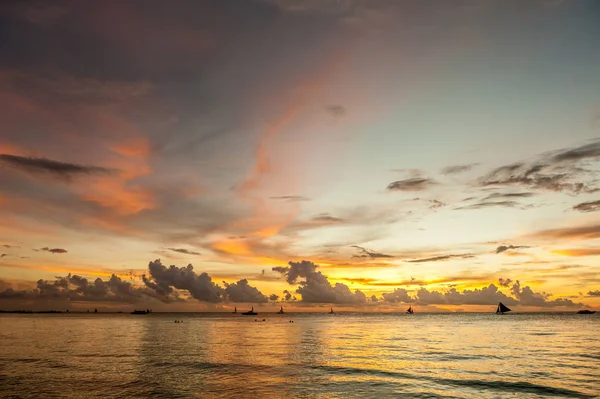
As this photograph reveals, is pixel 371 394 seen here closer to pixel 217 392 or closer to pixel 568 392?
pixel 217 392

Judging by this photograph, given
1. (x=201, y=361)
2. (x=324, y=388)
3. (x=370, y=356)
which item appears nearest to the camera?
(x=324, y=388)

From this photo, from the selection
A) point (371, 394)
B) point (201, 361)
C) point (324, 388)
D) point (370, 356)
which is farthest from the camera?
point (370, 356)

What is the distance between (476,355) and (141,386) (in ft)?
175

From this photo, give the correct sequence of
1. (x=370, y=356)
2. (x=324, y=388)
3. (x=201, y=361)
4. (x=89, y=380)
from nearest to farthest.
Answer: (x=324, y=388) < (x=89, y=380) < (x=201, y=361) < (x=370, y=356)

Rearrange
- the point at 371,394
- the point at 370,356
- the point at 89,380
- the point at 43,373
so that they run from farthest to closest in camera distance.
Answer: the point at 370,356 → the point at 43,373 → the point at 89,380 → the point at 371,394

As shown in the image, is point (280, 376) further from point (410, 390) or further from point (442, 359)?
point (442, 359)

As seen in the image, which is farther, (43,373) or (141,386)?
(43,373)

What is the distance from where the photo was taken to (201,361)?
204 feet

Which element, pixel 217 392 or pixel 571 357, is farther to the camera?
pixel 571 357

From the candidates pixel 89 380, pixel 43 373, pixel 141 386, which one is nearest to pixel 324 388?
pixel 141 386

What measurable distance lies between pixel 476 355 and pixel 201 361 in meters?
45.7

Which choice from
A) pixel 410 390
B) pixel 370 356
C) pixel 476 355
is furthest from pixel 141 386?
pixel 476 355

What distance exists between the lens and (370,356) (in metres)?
67.3

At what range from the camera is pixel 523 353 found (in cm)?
6962
